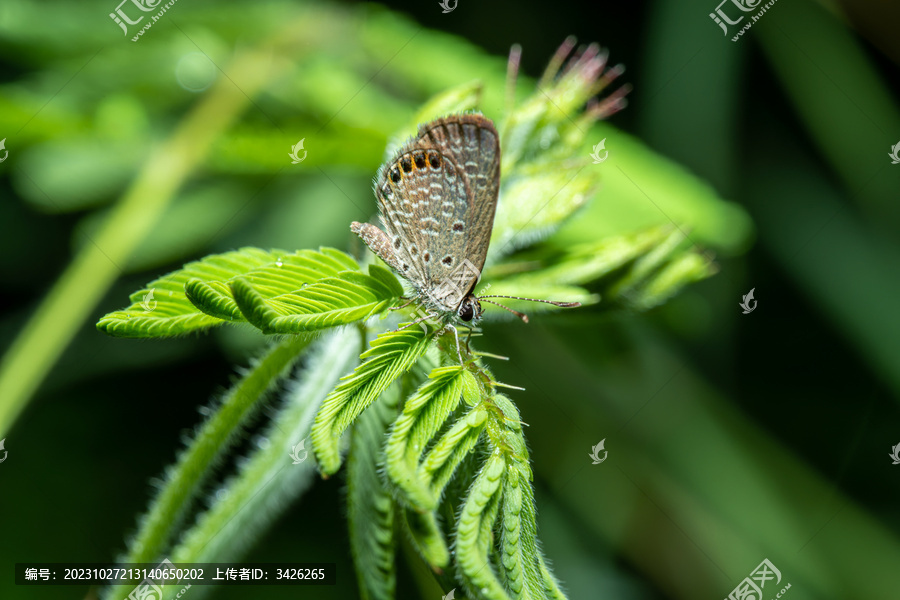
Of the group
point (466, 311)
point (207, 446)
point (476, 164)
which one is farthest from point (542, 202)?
point (207, 446)

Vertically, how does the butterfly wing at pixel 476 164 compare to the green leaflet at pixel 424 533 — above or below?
above

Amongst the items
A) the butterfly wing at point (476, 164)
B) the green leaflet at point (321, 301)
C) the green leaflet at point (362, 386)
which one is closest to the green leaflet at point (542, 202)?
the butterfly wing at point (476, 164)

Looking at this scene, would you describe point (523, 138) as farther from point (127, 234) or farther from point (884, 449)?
point (884, 449)

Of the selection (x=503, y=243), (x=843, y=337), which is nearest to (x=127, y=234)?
(x=503, y=243)

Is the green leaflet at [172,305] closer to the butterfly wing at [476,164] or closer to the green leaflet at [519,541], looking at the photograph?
the butterfly wing at [476,164]

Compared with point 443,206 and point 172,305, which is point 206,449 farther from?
point 443,206

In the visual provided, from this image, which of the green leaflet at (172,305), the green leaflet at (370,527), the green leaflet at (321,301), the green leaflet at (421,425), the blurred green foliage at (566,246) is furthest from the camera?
the blurred green foliage at (566,246)
